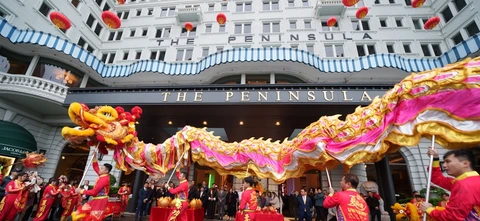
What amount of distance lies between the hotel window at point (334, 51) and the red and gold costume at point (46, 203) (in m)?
18.5

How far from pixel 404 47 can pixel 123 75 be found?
73.9 ft

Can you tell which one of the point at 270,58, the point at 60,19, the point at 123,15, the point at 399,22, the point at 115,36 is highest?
the point at 123,15

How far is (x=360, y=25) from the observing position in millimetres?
18469

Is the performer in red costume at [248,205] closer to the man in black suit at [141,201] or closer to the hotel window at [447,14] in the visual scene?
the man in black suit at [141,201]

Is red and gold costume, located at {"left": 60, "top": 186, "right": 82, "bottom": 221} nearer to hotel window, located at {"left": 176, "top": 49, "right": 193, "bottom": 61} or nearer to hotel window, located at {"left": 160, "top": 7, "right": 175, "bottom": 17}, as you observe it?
hotel window, located at {"left": 176, "top": 49, "right": 193, "bottom": 61}

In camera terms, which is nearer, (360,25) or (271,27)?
(360,25)

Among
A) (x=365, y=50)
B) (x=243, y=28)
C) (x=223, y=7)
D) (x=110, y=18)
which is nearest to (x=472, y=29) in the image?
(x=365, y=50)

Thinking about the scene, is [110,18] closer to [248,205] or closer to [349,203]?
[248,205]

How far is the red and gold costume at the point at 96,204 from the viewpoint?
14.6 ft

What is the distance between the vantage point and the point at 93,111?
462 cm

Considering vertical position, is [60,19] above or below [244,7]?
below

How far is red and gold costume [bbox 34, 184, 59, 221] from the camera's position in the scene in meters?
7.58

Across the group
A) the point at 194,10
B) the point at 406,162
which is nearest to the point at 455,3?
the point at 406,162

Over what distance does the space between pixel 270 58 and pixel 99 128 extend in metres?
11.0
